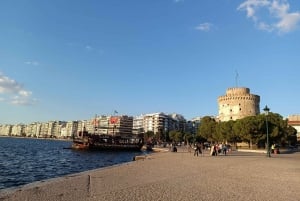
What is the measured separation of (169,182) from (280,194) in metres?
5.23

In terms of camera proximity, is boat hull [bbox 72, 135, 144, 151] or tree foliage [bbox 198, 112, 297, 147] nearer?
tree foliage [bbox 198, 112, 297, 147]

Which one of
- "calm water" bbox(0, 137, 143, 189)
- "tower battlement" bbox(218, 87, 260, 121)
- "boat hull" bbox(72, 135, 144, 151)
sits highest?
"tower battlement" bbox(218, 87, 260, 121)

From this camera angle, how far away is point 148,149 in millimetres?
93938

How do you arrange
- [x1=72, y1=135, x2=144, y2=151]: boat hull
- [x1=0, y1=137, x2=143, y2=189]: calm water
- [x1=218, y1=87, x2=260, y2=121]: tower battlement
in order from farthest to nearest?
[x1=218, y1=87, x2=260, y2=121]: tower battlement
[x1=72, y1=135, x2=144, y2=151]: boat hull
[x1=0, y1=137, x2=143, y2=189]: calm water

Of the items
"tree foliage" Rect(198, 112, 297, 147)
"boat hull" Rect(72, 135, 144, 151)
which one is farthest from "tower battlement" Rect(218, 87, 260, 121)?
"boat hull" Rect(72, 135, 144, 151)

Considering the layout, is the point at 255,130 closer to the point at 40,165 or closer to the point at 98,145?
the point at 40,165

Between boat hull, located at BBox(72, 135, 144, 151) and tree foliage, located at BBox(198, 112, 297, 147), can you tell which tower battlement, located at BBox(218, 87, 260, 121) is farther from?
boat hull, located at BBox(72, 135, 144, 151)

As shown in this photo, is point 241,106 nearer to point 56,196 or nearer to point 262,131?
point 262,131

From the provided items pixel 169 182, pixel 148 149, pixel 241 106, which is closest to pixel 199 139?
pixel 241 106

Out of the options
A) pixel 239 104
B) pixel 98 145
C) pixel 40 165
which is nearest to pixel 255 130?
pixel 239 104

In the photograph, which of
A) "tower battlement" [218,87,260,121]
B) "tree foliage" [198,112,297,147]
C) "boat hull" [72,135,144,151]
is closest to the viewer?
"tree foliage" [198,112,297,147]

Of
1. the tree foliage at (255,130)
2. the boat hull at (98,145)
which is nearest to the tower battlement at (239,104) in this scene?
the tree foliage at (255,130)

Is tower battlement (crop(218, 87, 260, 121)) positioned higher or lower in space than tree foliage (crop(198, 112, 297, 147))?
higher

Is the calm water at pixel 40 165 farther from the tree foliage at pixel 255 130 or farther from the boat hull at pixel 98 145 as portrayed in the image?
the boat hull at pixel 98 145
